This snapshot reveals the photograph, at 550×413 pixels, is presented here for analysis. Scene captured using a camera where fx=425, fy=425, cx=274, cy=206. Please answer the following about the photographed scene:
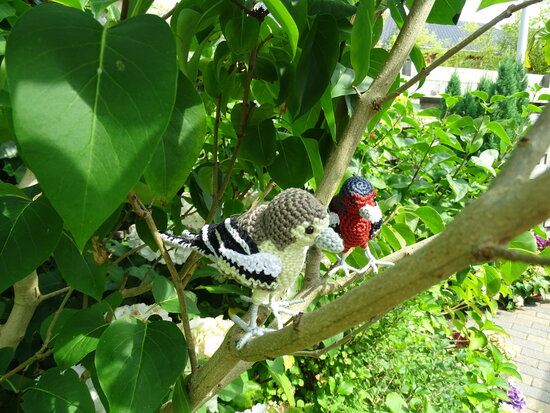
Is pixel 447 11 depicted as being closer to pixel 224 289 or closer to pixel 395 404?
pixel 224 289

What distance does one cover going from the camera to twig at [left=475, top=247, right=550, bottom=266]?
0.60 feet

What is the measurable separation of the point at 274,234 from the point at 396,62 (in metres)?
0.29

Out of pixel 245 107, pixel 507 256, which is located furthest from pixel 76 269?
pixel 507 256

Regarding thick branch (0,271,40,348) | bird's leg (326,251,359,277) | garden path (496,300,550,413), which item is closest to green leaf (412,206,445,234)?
bird's leg (326,251,359,277)

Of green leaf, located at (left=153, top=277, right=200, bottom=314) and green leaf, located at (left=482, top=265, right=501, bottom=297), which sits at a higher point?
green leaf, located at (left=153, top=277, right=200, bottom=314)

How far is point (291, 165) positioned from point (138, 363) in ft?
1.09

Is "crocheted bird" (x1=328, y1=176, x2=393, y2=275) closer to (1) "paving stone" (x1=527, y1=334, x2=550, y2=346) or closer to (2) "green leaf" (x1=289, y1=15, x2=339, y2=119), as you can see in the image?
(2) "green leaf" (x1=289, y1=15, x2=339, y2=119)

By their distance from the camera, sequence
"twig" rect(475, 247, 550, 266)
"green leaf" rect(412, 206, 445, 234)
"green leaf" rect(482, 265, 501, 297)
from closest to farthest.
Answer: "twig" rect(475, 247, 550, 266)
"green leaf" rect(412, 206, 445, 234)
"green leaf" rect(482, 265, 501, 297)

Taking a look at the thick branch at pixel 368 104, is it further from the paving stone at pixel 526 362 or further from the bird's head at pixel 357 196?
the paving stone at pixel 526 362

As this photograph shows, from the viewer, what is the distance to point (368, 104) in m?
0.54

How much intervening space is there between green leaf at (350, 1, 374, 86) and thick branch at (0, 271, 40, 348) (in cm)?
67

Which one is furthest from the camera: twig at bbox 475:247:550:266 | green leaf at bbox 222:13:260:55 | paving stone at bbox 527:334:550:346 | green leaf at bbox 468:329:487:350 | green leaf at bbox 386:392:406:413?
paving stone at bbox 527:334:550:346

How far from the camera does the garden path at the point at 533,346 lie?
221 centimetres

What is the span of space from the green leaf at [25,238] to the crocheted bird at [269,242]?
0.15m
